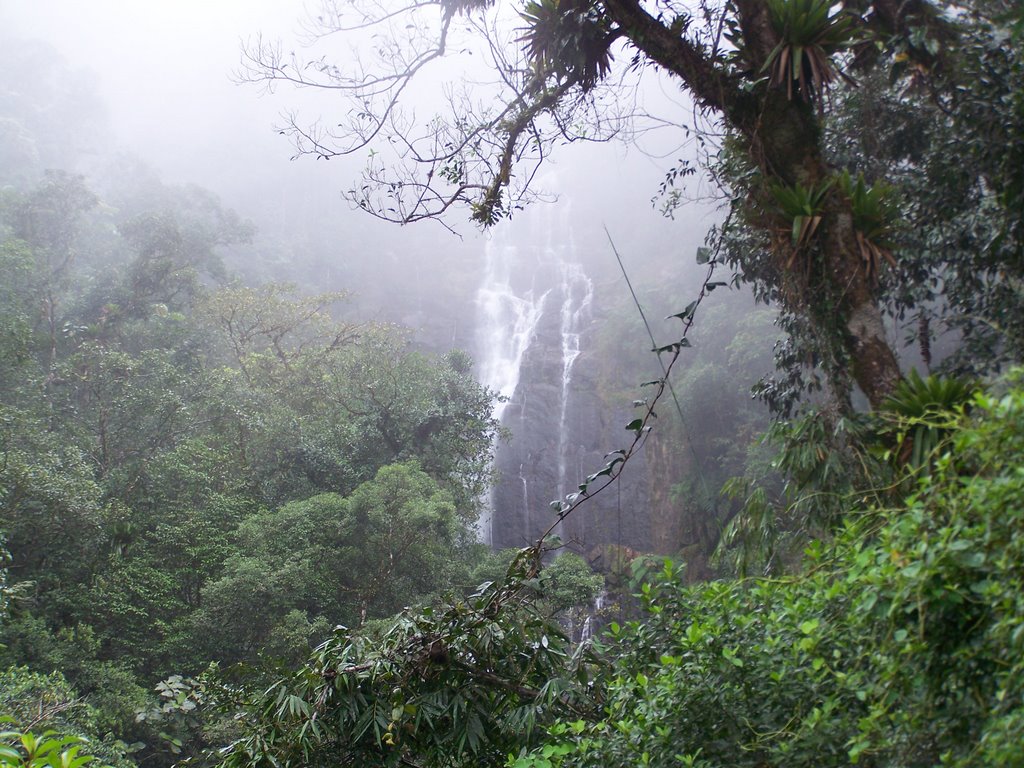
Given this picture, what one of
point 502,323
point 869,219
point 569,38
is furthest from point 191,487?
point 502,323

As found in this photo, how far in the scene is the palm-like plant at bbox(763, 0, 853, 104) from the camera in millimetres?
3109

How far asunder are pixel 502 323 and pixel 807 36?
20875 mm

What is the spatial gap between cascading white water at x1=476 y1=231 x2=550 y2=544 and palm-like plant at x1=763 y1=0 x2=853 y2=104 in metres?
14.8

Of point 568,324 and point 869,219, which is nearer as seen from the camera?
point 869,219

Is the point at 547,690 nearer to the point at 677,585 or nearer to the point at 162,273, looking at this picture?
the point at 677,585

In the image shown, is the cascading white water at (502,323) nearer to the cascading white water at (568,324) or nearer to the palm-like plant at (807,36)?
the cascading white water at (568,324)

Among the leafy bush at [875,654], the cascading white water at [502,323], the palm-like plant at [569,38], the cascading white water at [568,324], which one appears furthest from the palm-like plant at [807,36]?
the cascading white water at [502,323]

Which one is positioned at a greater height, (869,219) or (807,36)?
(807,36)

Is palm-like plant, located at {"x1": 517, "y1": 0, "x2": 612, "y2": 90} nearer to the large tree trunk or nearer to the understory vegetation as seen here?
the understory vegetation

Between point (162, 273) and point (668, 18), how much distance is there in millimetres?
15756

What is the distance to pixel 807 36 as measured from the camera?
316 cm

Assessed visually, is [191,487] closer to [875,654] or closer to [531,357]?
[875,654]

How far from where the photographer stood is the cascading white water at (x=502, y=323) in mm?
21078

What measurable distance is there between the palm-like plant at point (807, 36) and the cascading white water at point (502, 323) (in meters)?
14.8
